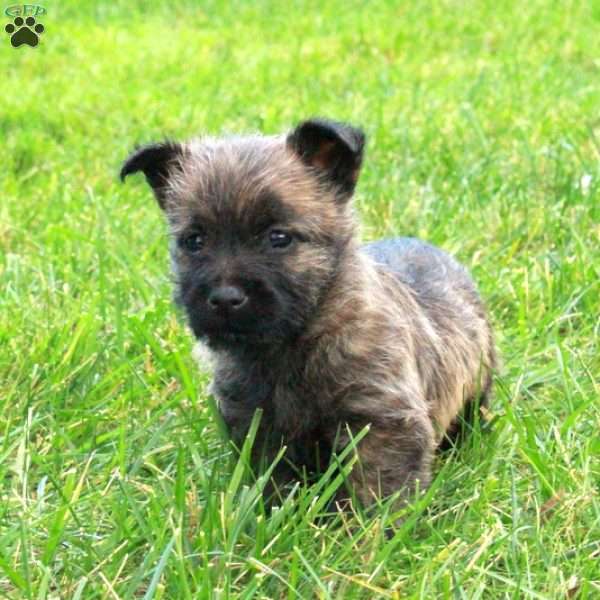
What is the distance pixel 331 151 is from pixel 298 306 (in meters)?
0.62

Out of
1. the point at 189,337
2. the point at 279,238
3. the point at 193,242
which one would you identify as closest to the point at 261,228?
the point at 279,238

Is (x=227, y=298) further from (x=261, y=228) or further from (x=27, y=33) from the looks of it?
(x=27, y=33)

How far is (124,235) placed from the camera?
6164 mm

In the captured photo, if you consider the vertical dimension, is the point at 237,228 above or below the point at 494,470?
above

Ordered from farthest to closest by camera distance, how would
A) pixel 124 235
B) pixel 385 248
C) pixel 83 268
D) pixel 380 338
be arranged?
1. pixel 124 235
2. pixel 83 268
3. pixel 385 248
4. pixel 380 338

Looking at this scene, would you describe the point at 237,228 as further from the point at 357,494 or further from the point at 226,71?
the point at 226,71

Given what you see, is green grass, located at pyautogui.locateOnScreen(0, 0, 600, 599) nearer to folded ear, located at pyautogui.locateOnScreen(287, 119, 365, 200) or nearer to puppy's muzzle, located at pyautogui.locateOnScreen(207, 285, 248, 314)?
puppy's muzzle, located at pyautogui.locateOnScreen(207, 285, 248, 314)

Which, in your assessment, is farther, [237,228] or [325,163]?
[325,163]

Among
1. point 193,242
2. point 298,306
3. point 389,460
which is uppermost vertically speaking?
point 193,242

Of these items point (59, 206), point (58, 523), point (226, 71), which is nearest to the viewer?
point (58, 523)

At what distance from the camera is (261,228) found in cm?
371

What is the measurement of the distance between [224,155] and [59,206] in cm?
304

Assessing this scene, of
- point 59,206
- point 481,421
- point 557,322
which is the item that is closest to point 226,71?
point 59,206

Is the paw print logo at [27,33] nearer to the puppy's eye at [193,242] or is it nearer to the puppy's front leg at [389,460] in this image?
the puppy's eye at [193,242]
